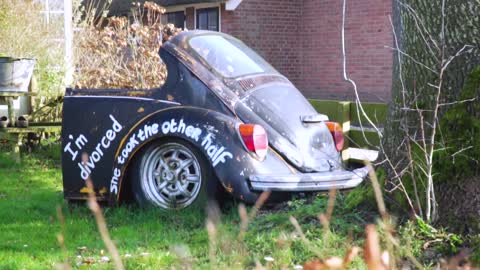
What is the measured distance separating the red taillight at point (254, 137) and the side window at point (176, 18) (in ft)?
45.9

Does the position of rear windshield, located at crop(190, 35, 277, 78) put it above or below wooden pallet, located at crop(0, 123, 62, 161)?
above

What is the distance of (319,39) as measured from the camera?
63.4 feet

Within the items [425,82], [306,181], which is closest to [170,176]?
[306,181]

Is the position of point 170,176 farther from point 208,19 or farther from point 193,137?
point 208,19

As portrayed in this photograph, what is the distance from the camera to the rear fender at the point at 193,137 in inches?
257

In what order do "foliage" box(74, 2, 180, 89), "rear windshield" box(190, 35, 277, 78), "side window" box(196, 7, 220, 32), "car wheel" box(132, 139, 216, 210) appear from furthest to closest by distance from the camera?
"side window" box(196, 7, 220, 32)
"foliage" box(74, 2, 180, 89)
"rear windshield" box(190, 35, 277, 78)
"car wheel" box(132, 139, 216, 210)

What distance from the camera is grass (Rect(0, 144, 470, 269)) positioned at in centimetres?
512

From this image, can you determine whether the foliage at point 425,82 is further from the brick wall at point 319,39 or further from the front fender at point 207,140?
the brick wall at point 319,39

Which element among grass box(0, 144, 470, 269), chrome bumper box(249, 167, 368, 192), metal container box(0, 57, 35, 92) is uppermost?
metal container box(0, 57, 35, 92)

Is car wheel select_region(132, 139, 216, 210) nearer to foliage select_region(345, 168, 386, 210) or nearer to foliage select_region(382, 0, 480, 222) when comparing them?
foliage select_region(345, 168, 386, 210)

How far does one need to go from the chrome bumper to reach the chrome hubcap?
0.56m

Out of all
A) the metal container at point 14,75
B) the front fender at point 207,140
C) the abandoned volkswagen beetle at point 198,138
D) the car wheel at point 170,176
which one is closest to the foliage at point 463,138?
the abandoned volkswagen beetle at point 198,138

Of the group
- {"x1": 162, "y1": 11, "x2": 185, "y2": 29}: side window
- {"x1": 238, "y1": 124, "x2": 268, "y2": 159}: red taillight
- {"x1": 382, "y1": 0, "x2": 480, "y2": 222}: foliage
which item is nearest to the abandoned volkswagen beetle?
{"x1": 238, "y1": 124, "x2": 268, "y2": 159}: red taillight

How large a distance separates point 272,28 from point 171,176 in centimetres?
1276
